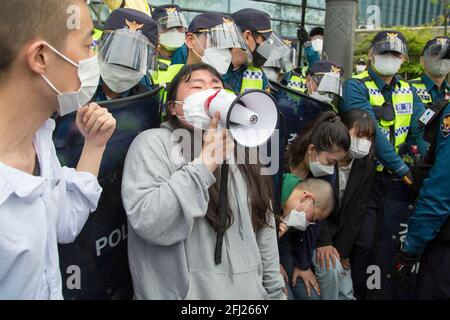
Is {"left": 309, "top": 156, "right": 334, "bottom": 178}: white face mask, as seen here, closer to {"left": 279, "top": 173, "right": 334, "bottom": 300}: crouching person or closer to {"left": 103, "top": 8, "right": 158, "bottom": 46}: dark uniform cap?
{"left": 279, "top": 173, "right": 334, "bottom": 300}: crouching person

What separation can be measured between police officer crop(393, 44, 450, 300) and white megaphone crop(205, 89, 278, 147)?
4.41ft

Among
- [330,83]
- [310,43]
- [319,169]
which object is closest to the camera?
[319,169]

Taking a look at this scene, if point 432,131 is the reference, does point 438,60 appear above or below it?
above

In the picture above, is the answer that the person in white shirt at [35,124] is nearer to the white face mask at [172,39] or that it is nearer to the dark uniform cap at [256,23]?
the dark uniform cap at [256,23]

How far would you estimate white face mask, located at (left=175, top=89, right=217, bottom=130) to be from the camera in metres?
1.99

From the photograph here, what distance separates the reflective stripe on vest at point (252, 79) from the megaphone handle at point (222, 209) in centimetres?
262

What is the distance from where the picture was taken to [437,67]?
211 inches

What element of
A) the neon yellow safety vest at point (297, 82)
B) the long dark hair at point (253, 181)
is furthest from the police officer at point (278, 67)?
the long dark hair at point (253, 181)

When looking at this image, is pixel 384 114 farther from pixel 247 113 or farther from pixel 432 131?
pixel 247 113

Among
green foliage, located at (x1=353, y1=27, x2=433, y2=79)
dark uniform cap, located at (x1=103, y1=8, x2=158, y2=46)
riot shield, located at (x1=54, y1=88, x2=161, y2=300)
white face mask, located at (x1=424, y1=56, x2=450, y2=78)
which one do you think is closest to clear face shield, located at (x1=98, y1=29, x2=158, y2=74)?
dark uniform cap, located at (x1=103, y1=8, x2=158, y2=46)

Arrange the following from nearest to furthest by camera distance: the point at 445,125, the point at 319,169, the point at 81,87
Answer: the point at 81,87 < the point at 445,125 < the point at 319,169

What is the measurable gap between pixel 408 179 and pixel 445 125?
94cm

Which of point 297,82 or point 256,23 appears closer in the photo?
point 256,23

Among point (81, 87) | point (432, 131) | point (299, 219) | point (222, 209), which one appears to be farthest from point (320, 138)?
point (81, 87)
